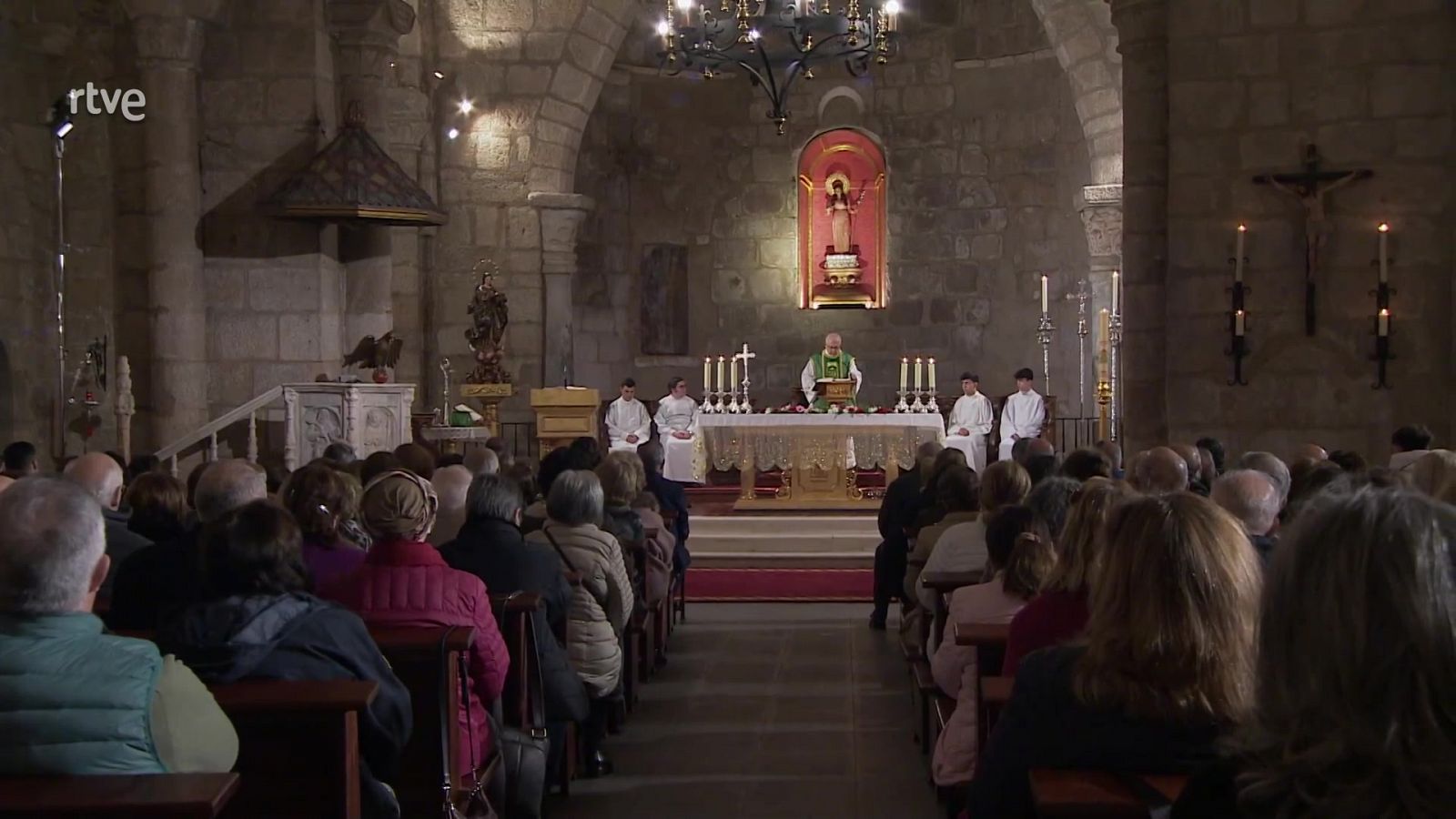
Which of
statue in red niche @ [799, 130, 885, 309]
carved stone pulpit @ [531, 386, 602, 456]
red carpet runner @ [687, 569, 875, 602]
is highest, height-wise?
statue in red niche @ [799, 130, 885, 309]

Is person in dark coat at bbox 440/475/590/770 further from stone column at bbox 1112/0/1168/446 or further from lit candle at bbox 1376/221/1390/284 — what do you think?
lit candle at bbox 1376/221/1390/284

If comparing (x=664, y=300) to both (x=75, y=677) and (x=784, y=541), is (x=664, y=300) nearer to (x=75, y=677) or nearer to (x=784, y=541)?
(x=784, y=541)

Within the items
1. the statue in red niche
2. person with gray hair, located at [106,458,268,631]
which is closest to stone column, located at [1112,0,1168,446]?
person with gray hair, located at [106,458,268,631]

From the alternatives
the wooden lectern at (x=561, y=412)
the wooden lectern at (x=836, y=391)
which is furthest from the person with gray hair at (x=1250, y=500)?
the wooden lectern at (x=561, y=412)

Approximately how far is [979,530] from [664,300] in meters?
13.1

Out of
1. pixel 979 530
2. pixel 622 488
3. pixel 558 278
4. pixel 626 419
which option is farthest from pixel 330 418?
pixel 979 530

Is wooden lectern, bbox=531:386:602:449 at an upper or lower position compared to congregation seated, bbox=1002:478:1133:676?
upper

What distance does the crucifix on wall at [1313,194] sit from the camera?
949 cm

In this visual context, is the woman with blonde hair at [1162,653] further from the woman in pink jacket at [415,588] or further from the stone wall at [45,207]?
the stone wall at [45,207]

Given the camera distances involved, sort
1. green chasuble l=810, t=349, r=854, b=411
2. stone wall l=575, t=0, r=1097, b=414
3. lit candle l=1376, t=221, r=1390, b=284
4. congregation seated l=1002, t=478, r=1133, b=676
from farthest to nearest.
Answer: stone wall l=575, t=0, r=1097, b=414 → green chasuble l=810, t=349, r=854, b=411 → lit candle l=1376, t=221, r=1390, b=284 → congregation seated l=1002, t=478, r=1133, b=676

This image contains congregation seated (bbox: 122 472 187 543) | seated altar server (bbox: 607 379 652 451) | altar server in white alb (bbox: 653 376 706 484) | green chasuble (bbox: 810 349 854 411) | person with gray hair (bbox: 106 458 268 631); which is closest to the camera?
person with gray hair (bbox: 106 458 268 631)

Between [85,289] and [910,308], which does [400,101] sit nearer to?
[85,289]

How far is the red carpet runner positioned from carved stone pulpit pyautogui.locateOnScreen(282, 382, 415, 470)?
2.37 m

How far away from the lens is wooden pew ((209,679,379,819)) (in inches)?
118
